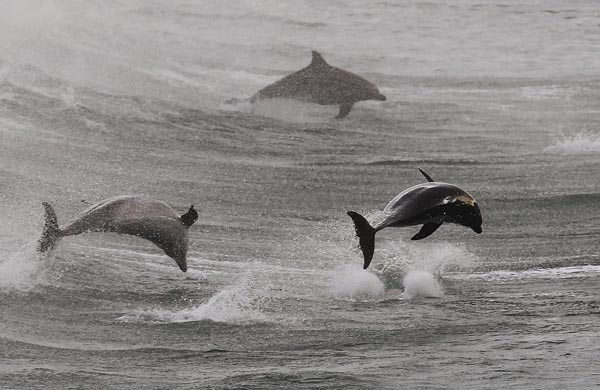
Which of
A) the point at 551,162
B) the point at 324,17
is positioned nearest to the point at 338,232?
the point at 551,162

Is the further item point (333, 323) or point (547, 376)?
point (333, 323)

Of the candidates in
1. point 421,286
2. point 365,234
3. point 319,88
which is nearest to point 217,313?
point 365,234

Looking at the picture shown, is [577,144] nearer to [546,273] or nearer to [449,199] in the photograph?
[546,273]

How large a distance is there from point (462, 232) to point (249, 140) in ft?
17.5

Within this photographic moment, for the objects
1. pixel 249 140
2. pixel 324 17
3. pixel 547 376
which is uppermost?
pixel 324 17

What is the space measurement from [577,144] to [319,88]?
392 cm

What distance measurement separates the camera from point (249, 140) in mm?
18516

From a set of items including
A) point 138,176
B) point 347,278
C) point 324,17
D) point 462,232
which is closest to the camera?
point 347,278

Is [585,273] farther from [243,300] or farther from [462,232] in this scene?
[243,300]

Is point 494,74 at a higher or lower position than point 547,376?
higher

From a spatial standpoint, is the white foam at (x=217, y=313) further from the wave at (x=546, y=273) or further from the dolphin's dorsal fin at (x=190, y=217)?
the wave at (x=546, y=273)

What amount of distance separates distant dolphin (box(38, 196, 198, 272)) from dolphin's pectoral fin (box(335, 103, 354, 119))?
31.2ft

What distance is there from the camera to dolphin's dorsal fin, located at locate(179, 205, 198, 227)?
1043cm

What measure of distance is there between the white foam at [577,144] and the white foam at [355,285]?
724 cm
